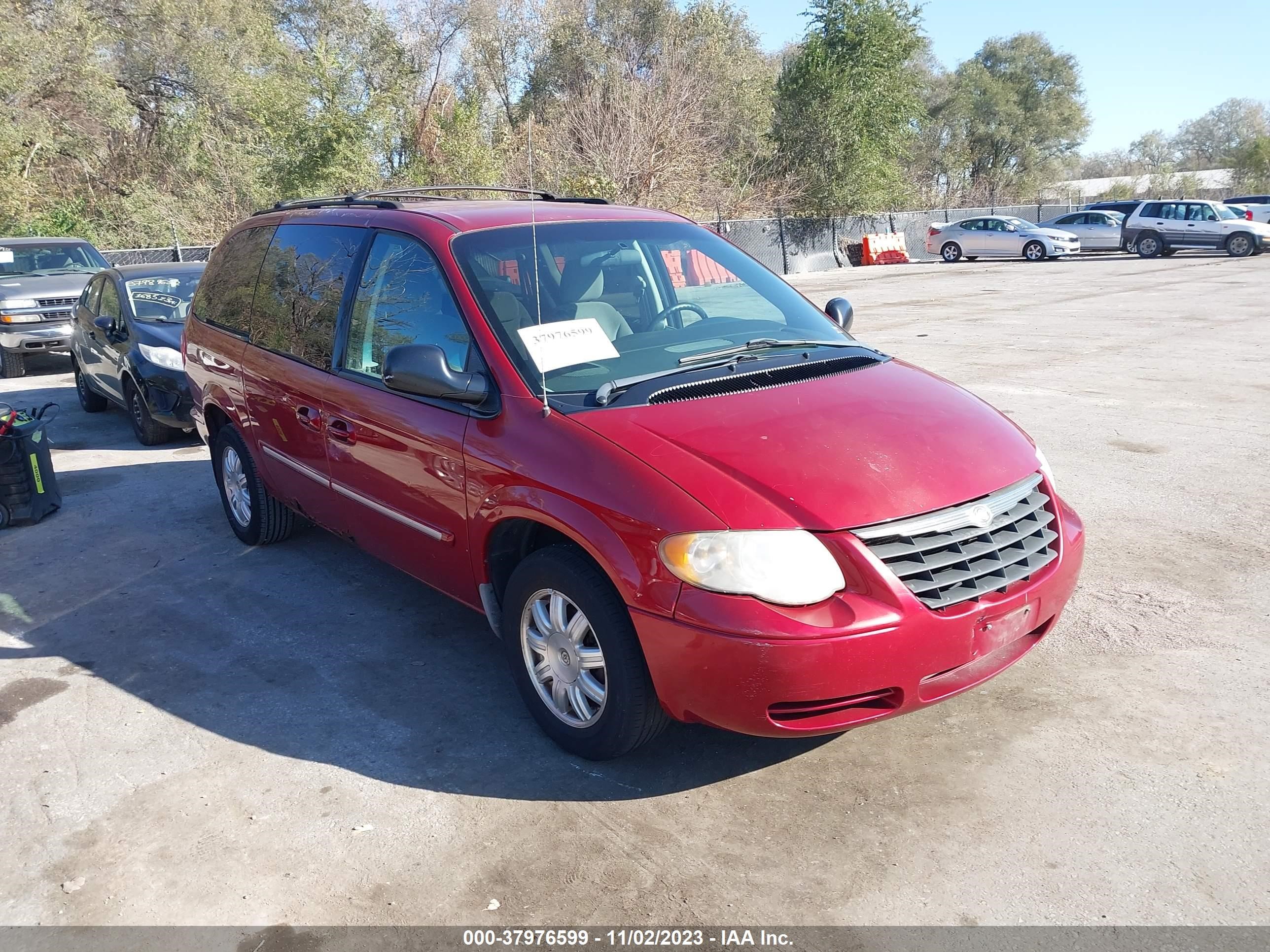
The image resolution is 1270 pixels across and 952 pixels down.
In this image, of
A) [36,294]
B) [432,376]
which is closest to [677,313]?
[432,376]

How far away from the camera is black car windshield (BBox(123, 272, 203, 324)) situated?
9461mm

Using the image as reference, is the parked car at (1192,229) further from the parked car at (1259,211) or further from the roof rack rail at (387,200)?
the roof rack rail at (387,200)

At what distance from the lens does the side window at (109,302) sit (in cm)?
967

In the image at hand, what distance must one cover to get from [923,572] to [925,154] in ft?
185

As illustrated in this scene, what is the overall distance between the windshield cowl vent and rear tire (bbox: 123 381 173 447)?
22.3ft

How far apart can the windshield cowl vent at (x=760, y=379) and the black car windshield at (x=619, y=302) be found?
201mm

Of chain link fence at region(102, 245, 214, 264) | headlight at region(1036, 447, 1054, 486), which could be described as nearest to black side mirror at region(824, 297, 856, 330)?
headlight at region(1036, 447, 1054, 486)

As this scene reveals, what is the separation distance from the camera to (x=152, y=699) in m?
4.19

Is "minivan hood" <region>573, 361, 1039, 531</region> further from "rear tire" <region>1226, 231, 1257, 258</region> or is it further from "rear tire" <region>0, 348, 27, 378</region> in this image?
"rear tire" <region>1226, 231, 1257, 258</region>

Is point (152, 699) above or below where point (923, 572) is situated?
below

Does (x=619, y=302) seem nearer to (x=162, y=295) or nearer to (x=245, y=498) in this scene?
(x=245, y=498)

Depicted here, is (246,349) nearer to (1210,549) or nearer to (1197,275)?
(1210,549)

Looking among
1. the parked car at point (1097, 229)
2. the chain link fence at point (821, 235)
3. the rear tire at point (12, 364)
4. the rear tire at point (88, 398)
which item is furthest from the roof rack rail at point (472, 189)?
the parked car at point (1097, 229)

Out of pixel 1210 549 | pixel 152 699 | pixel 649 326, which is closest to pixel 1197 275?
pixel 1210 549
